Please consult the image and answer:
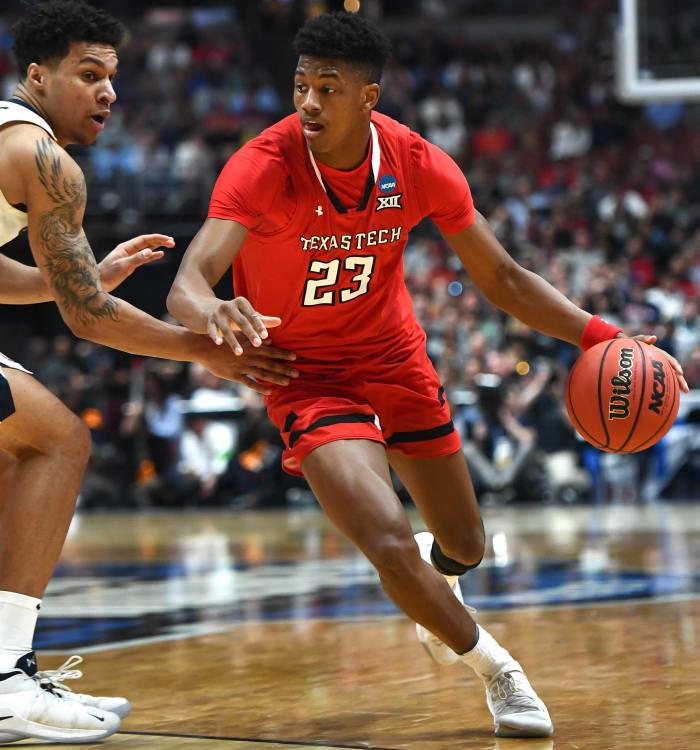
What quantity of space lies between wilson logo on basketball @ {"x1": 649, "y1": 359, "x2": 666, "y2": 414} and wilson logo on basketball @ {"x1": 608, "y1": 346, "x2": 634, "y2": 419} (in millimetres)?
84

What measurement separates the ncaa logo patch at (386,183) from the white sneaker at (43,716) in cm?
194

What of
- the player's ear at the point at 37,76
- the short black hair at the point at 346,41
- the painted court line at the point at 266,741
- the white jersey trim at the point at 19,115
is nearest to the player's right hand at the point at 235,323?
the white jersey trim at the point at 19,115

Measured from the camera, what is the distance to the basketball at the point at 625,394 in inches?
171

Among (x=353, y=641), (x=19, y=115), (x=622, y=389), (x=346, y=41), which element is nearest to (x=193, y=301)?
(x=19, y=115)

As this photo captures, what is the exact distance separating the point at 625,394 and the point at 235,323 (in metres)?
1.50

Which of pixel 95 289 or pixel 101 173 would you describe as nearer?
pixel 95 289

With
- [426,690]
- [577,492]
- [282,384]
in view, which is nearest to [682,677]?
[426,690]

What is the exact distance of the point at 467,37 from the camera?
70.9ft

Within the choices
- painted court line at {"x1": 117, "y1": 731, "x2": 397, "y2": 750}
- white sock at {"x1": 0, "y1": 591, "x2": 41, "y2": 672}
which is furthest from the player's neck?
painted court line at {"x1": 117, "y1": 731, "x2": 397, "y2": 750}

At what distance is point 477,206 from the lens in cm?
1631

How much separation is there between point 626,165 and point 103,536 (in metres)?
10.0

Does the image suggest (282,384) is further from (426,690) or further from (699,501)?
(699,501)

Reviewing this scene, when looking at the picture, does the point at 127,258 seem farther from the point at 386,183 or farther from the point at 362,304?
the point at 386,183

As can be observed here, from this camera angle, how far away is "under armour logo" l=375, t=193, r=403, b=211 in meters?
4.29
